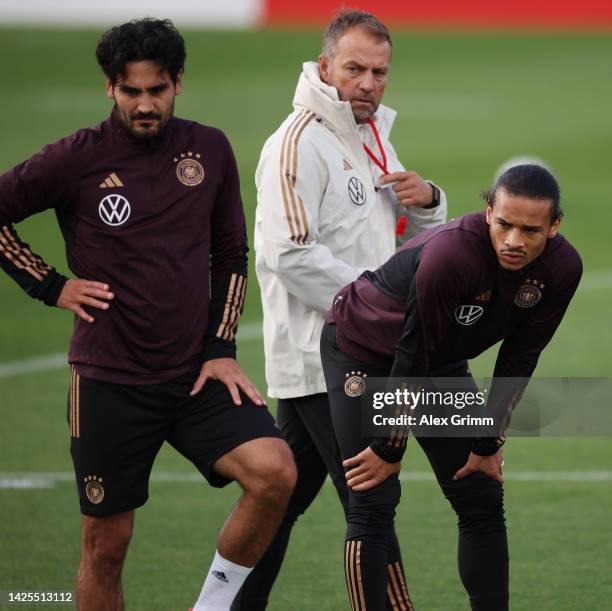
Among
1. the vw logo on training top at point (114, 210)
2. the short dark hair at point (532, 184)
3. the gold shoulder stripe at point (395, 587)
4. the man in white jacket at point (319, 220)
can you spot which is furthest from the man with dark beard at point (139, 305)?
the short dark hair at point (532, 184)

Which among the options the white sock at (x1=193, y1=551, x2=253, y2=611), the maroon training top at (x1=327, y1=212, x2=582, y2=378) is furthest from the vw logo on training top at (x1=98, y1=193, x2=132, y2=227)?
the white sock at (x1=193, y1=551, x2=253, y2=611)

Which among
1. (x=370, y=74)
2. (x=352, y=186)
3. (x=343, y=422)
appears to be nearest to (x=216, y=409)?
(x=343, y=422)

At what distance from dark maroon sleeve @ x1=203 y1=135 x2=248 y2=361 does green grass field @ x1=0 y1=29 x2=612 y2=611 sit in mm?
1437

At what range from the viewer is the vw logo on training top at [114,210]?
529 centimetres

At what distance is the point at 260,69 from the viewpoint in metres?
30.1

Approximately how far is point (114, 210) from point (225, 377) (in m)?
0.72

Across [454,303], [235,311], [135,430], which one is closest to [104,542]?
[135,430]

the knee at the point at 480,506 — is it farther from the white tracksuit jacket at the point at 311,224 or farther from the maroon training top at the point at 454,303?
the white tracksuit jacket at the point at 311,224

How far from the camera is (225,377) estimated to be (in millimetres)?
5488

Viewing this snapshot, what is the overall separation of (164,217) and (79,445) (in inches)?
33.7

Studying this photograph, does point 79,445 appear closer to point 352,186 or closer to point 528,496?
point 352,186

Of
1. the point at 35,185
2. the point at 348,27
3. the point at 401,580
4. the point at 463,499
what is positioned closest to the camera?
the point at 35,185

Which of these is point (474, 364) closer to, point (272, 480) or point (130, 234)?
Answer: point (272, 480)

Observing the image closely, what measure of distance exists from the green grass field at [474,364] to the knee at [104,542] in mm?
1054
